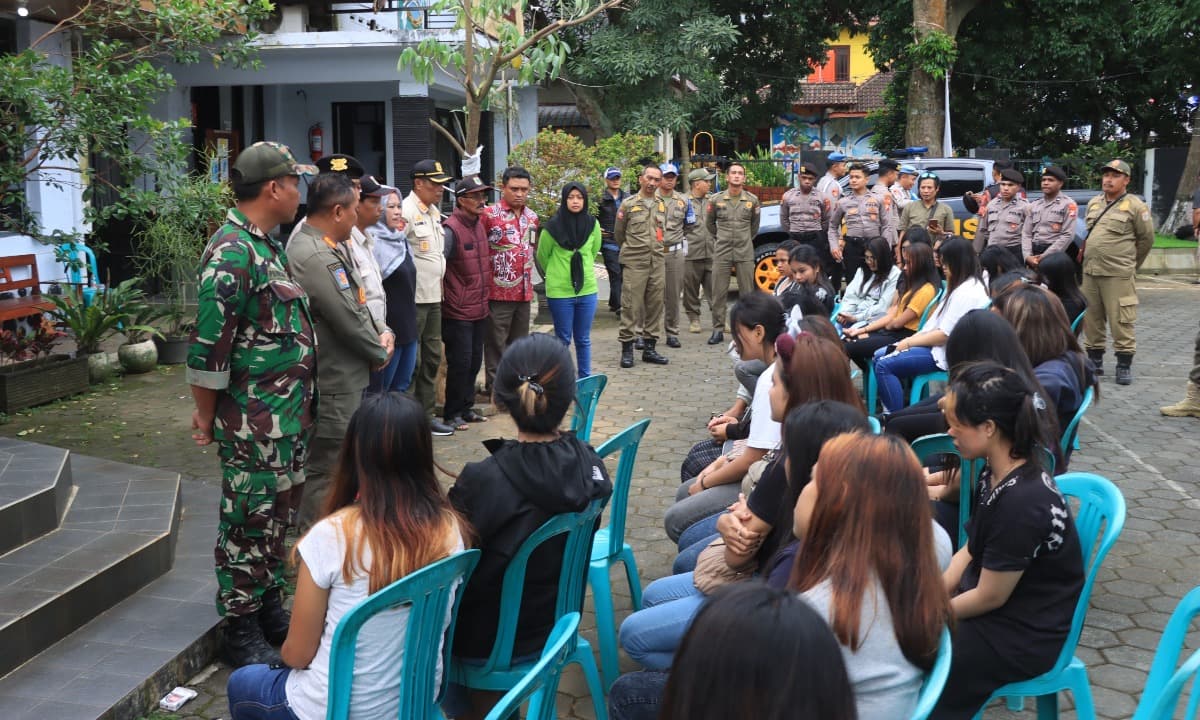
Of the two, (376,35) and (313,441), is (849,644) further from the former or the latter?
(376,35)

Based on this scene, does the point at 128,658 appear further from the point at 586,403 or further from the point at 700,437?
the point at 700,437

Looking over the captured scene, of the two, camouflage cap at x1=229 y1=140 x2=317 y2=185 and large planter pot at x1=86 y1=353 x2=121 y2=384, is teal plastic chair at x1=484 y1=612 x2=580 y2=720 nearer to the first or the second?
camouflage cap at x1=229 y1=140 x2=317 y2=185

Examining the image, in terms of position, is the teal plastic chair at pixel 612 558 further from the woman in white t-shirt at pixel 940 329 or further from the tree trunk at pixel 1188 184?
the tree trunk at pixel 1188 184

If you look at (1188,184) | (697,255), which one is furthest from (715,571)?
(1188,184)

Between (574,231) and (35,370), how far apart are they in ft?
12.9

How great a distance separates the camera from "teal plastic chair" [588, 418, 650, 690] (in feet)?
11.9

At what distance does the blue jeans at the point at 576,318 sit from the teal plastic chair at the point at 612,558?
426 cm

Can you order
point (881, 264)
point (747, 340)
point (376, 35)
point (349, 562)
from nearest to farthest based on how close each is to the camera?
point (349, 562) → point (747, 340) → point (881, 264) → point (376, 35)

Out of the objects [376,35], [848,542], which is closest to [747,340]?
[848,542]

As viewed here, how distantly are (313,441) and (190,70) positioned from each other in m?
10.0

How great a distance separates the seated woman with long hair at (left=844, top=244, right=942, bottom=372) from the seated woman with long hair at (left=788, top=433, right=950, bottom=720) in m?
4.88

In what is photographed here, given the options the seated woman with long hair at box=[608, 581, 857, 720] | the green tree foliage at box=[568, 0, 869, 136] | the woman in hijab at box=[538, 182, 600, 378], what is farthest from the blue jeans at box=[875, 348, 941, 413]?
the green tree foliage at box=[568, 0, 869, 136]

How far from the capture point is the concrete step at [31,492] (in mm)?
4160

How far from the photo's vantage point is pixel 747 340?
4.57 m
